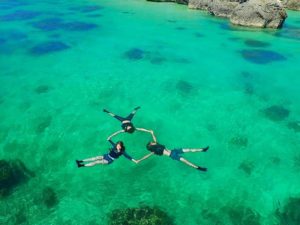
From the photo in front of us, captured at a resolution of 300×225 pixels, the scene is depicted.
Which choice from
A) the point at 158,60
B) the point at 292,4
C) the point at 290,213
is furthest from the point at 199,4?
the point at 290,213

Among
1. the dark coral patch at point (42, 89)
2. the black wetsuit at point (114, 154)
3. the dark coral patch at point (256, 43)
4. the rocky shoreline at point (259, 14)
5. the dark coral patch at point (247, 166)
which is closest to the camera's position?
the black wetsuit at point (114, 154)

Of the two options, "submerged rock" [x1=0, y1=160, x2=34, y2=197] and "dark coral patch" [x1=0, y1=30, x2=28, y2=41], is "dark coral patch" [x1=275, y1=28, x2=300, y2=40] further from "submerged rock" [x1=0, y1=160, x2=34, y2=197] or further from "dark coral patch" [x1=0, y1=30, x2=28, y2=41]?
"submerged rock" [x1=0, y1=160, x2=34, y2=197]

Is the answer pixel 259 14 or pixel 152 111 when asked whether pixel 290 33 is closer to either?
pixel 259 14

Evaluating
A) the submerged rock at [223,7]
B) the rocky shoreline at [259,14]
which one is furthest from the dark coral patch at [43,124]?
the submerged rock at [223,7]

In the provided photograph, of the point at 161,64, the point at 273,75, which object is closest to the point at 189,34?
the point at 161,64

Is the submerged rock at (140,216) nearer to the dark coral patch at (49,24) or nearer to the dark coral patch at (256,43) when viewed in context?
the dark coral patch at (256,43)

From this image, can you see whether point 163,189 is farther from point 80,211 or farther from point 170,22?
point 170,22
